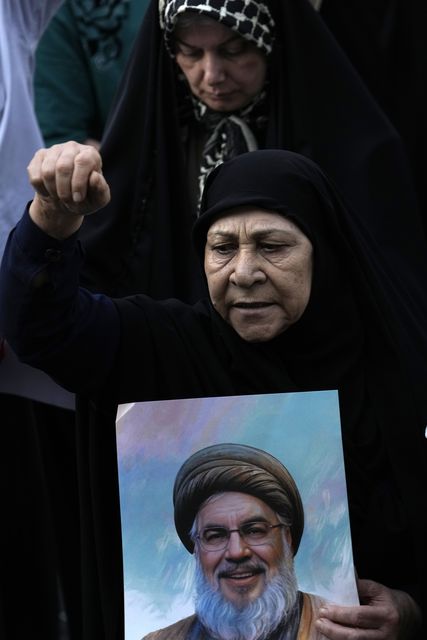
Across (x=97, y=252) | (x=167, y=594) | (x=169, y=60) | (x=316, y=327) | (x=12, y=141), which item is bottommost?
(x=167, y=594)

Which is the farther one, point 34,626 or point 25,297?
point 34,626

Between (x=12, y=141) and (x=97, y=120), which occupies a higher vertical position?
(x=97, y=120)

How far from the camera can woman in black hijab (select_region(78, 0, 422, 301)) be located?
373cm

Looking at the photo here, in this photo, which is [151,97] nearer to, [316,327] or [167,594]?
[316,327]

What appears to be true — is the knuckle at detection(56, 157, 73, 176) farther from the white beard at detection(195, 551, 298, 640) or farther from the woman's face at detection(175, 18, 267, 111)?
the woman's face at detection(175, 18, 267, 111)

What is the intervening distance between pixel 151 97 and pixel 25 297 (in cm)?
132

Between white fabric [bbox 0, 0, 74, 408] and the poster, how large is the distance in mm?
873

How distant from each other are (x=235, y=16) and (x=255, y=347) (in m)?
1.22

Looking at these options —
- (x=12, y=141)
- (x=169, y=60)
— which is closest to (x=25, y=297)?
(x=12, y=141)

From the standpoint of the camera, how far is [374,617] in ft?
9.09

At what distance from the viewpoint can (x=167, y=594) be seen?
2699mm

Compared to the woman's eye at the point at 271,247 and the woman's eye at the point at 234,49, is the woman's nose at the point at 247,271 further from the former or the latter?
the woman's eye at the point at 234,49

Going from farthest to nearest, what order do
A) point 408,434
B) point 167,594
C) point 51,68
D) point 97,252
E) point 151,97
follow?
point 51,68 → point 151,97 → point 97,252 → point 408,434 → point 167,594

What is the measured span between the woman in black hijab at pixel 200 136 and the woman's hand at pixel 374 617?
1128 mm
